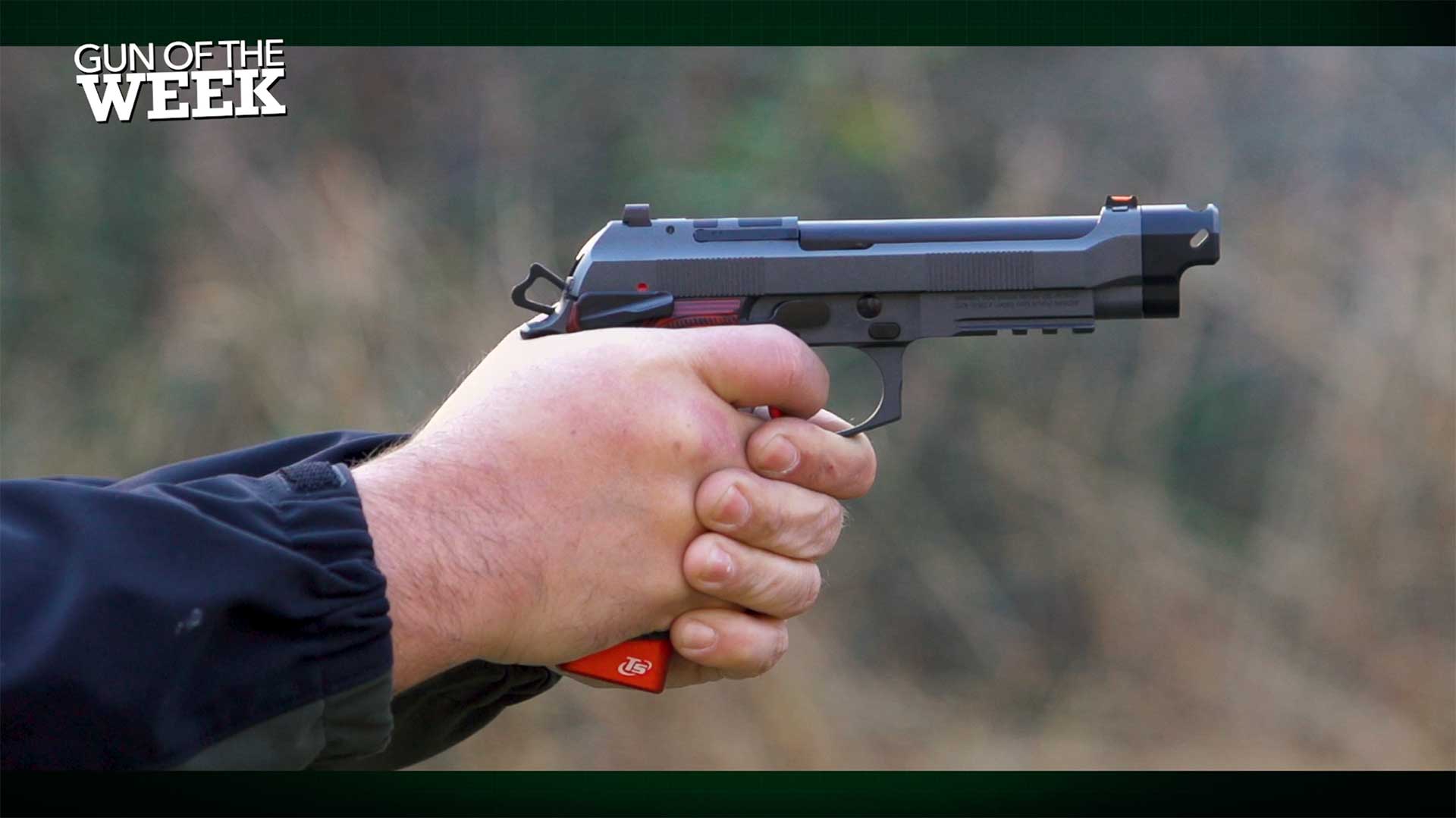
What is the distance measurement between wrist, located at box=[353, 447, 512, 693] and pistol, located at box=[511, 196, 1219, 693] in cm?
47

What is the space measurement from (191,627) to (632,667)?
3.43 ft

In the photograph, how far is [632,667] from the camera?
9.81 ft

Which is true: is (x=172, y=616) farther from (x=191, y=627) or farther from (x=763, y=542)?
(x=763, y=542)

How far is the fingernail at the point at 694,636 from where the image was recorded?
9.87 ft

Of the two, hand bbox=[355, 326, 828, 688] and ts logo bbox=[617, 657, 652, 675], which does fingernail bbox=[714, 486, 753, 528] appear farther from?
ts logo bbox=[617, 657, 652, 675]

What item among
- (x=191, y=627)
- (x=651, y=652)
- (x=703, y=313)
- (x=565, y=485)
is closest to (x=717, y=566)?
(x=651, y=652)

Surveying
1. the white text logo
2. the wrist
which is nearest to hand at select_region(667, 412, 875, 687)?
the wrist

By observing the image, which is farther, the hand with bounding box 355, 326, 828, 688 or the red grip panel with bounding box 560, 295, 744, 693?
the red grip panel with bounding box 560, 295, 744, 693

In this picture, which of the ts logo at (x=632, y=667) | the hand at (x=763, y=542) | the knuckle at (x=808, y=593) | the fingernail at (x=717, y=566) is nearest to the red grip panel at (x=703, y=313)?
the hand at (x=763, y=542)

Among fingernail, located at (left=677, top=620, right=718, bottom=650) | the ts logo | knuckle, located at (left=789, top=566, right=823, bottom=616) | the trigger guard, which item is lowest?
the ts logo

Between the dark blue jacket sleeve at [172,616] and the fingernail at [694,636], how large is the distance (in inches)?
30.0

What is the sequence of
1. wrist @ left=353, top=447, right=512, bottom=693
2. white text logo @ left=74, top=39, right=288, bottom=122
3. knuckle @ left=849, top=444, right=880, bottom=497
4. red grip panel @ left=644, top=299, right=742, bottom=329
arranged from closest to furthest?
wrist @ left=353, top=447, right=512, bottom=693 → red grip panel @ left=644, top=299, right=742, bottom=329 → knuckle @ left=849, top=444, right=880, bottom=497 → white text logo @ left=74, top=39, right=288, bottom=122

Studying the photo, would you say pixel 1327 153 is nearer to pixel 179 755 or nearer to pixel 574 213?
pixel 574 213

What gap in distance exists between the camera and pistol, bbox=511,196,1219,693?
3.02 m
